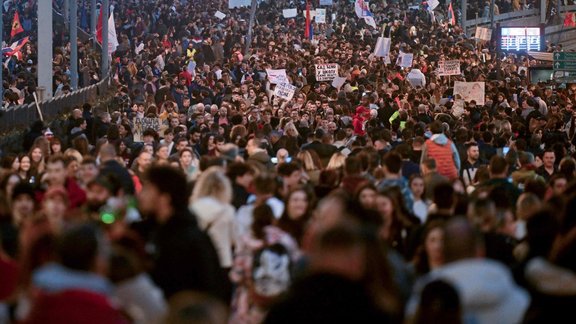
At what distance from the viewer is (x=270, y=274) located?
930cm

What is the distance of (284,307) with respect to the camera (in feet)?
22.5

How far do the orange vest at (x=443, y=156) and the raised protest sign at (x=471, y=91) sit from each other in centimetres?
1319

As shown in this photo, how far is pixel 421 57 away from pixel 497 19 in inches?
905

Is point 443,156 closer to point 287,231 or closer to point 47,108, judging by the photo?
point 287,231

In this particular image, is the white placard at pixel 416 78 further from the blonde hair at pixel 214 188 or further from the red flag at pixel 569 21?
the red flag at pixel 569 21

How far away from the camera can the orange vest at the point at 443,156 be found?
1741 centimetres

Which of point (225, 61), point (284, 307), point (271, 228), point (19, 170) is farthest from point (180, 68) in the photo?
point (284, 307)

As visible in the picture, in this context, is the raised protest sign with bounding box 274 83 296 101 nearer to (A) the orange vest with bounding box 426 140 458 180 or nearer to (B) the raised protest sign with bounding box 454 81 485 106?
(B) the raised protest sign with bounding box 454 81 485 106

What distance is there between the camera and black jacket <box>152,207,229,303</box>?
887 centimetres

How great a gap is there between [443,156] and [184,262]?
888 centimetres

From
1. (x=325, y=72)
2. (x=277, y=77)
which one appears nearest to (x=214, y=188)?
(x=277, y=77)

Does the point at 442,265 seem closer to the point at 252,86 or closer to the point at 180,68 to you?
the point at 252,86

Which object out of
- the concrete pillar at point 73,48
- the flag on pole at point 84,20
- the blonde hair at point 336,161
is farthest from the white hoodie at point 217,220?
the flag on pole at point 84,20

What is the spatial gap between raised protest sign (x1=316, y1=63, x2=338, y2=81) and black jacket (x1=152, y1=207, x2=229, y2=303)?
26.1 m
